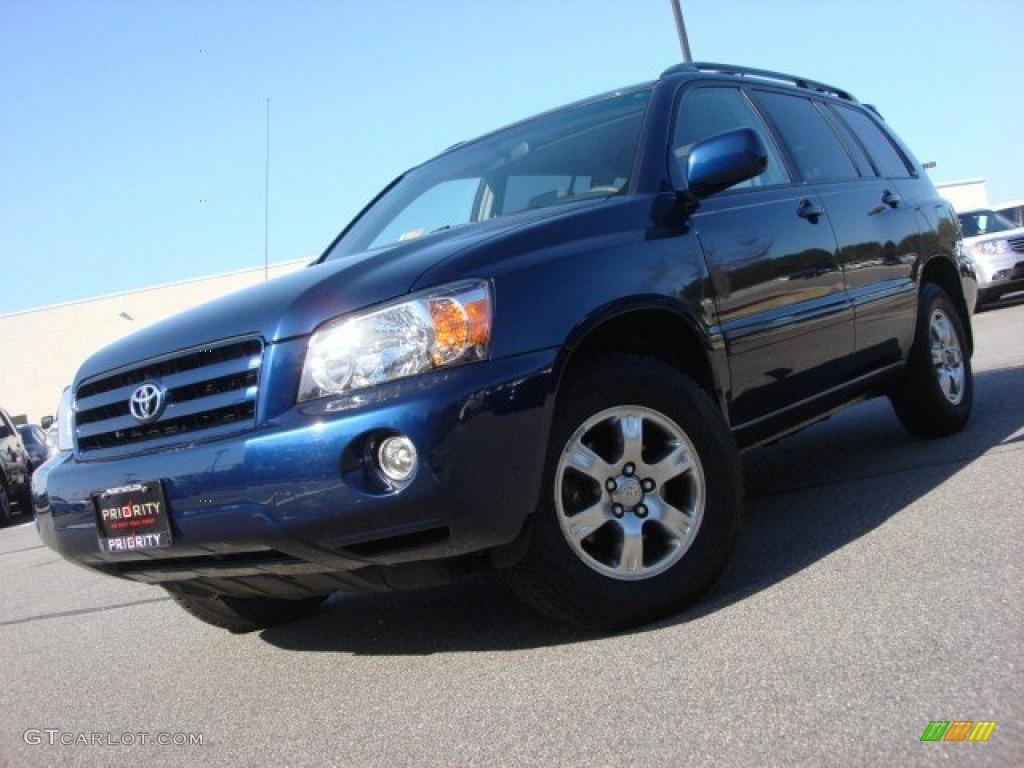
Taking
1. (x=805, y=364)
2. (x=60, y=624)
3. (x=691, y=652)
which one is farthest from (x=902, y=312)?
(x=60, y=624)

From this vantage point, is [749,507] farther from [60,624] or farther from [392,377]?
[60,624]

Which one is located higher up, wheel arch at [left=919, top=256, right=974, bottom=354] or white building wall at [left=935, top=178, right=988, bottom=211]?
wheel arch at [left=919, top=256, right=974, bottom=354]

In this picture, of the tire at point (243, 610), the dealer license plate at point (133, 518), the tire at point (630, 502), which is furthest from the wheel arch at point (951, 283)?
the dealer license plate at point (133, 518)

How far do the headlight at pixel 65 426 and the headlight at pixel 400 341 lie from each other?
4.06 ft

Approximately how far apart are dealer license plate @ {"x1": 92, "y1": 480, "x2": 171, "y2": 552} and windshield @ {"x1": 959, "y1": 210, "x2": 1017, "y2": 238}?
16149 millimetres

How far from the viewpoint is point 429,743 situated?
8.36ft

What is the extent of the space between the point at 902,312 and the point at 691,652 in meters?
2.91

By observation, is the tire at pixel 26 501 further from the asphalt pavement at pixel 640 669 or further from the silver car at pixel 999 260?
the silver car at pixel 999 260

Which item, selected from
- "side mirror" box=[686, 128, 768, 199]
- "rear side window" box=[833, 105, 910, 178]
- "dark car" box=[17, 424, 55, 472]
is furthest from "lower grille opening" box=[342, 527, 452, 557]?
"dark car" box=[17, 424, 55, 472]

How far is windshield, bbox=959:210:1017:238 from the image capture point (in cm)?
1670

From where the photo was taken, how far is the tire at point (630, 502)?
9.68ft

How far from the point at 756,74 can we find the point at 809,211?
3.07 feet

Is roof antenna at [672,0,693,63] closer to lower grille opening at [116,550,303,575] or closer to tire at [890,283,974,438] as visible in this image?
tire at [890,283,974,438]

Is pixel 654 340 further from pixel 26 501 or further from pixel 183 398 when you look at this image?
pixel 26 501
